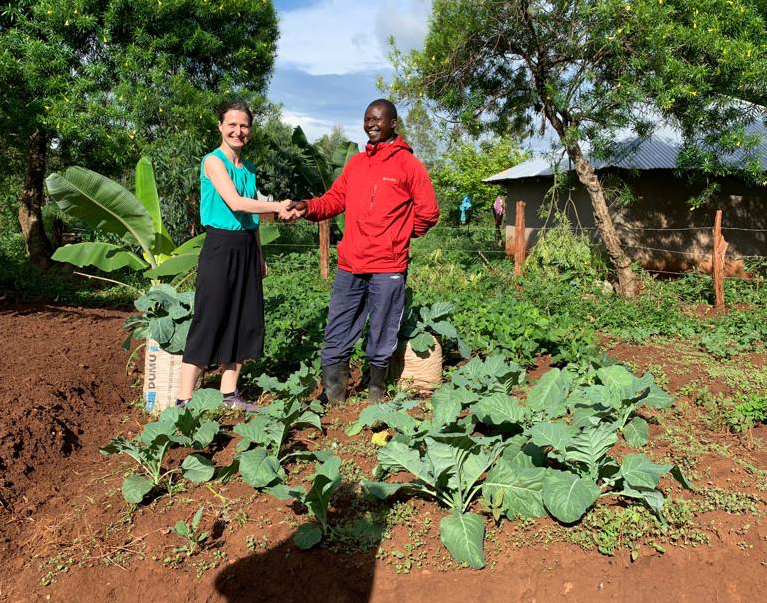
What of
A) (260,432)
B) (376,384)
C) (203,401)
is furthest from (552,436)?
(203,401)

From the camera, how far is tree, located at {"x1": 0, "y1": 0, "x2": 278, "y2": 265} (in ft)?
28.3

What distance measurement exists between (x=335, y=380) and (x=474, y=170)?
70.8 ft

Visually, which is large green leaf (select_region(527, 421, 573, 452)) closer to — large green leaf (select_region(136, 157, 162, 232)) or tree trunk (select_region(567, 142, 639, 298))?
large green leaf (select_region(136, 157, 162, 232))

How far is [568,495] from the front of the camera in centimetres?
267

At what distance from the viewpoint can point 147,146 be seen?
9391 mm

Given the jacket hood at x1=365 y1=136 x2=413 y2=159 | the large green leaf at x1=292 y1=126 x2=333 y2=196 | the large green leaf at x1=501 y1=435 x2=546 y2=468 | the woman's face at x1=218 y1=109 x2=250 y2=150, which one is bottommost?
the large green leaf at x1=501 y1=435 x2=546 y2=468

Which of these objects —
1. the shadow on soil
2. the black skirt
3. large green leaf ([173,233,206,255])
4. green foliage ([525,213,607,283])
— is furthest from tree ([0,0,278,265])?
the shadow on soil

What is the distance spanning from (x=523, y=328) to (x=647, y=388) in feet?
6.00

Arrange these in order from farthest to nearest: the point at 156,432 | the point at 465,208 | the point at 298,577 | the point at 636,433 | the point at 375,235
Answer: the point at 465,208 < the point at 375,235 < the point at 636,433 < the point at 156,432 < the point at 298,577

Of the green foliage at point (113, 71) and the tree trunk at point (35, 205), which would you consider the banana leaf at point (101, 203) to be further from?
the tree trunk at point (35, 205)

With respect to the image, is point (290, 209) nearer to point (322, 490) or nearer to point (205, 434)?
point (205, 434)

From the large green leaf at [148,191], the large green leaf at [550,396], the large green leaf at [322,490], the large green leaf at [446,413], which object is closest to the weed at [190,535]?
the large green leaf at [322,490]

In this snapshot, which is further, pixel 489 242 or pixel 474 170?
pixel 474 170

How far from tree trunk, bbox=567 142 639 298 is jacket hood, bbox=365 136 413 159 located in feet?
19.0
